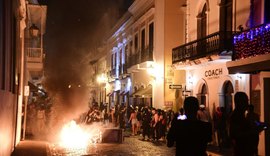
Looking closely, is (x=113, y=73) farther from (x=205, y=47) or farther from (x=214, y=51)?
(x=214, y=51)

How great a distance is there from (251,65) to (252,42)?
89cm

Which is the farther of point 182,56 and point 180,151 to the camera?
point 182,56

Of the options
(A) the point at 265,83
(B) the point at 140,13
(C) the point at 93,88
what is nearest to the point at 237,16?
(A) the point at 265,83

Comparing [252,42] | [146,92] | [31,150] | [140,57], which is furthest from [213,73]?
[140,57]

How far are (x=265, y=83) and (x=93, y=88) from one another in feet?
169

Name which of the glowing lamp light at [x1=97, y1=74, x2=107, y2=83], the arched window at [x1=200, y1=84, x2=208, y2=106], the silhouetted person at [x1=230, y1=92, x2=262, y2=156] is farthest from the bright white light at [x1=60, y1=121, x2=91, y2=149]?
the glowing lamp light at [x1=97, y1=74, x2=107, y2=83]

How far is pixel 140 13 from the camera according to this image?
123ft

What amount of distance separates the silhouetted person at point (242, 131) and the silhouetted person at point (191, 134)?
33.7 inches

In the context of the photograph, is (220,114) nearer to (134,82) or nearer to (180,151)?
(180,151)

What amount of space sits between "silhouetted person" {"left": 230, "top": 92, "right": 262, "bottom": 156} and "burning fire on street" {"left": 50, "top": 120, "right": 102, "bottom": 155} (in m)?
11.3

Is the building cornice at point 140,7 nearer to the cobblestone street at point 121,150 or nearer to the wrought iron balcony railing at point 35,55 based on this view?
the wrought iron balcony railing at point 35,55

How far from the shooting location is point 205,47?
22125 mm

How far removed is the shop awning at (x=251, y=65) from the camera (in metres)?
15.1

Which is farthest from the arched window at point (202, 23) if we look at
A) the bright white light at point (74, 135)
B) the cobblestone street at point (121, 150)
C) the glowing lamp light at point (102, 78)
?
the glowing lamp light at point (102, 78)
